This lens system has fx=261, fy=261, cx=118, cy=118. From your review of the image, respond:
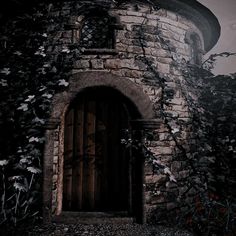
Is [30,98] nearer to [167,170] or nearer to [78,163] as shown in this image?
[78,163]

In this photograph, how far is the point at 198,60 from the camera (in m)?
6.04

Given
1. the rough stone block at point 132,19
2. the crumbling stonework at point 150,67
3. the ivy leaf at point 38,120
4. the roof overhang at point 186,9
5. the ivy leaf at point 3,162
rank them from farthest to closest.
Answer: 1. the roof overhang at point 186,9
2. the rough stone block at point 132,19
3. the crumbling stonework at point 150,67
4. the ivy leaf at point 38,120
5. the ivy leaf at point 3,162

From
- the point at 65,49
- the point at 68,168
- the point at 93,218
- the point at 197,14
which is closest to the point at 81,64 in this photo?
the point at 65,49

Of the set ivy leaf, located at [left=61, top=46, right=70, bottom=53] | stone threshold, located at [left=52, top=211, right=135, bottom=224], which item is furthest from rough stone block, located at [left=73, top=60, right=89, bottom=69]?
stone threshold, located at [left=52, top=211, right=135, bottom=224]

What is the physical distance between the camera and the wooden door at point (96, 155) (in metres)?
4.63

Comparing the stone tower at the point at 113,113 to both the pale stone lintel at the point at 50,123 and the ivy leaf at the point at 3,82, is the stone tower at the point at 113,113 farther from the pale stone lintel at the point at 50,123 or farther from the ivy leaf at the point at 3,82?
the ivy leaf at the point at 3,82

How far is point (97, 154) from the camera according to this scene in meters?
4.70

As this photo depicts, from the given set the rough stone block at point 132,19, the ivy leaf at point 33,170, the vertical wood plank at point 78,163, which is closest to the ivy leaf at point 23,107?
the vertical wood plank at point 78,163

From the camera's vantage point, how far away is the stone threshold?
4.23 m

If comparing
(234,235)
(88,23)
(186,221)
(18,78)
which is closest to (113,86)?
(88,23)

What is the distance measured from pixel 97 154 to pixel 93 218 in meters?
1.08

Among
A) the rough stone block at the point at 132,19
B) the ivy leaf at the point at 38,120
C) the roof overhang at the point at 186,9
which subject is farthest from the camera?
the roof overhang at the point at 186,9

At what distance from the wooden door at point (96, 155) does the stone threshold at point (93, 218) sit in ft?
0.62

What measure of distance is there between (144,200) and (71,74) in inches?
97.7
